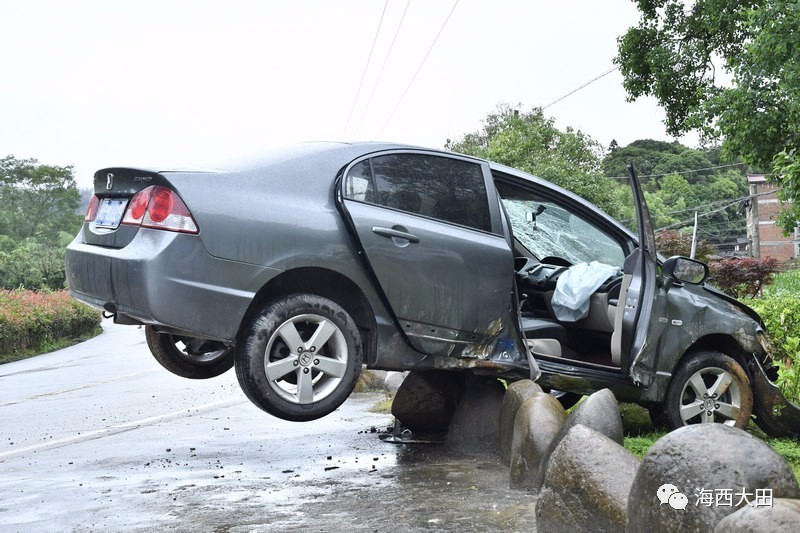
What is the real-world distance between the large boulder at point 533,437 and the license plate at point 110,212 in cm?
273

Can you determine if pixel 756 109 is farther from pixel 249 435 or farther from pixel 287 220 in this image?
pixel 287 220

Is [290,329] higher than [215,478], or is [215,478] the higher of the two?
[290,329]

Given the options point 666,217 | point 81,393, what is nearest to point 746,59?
point 81,393

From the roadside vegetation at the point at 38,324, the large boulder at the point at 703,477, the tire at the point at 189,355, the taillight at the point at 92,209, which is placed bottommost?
the roadside vegetation at the point at 38,324

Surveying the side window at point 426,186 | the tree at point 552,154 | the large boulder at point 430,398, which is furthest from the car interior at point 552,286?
the tree at point 552,154

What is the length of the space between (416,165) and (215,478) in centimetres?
247

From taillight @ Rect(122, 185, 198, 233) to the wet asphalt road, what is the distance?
158 cm

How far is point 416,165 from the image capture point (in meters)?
5.79

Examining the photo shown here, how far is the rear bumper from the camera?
477cm

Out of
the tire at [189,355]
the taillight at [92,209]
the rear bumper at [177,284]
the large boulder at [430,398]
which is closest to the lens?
the rear bumper at [177,284]

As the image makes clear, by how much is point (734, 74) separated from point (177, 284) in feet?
52.8

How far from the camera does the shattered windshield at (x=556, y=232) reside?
260 inches

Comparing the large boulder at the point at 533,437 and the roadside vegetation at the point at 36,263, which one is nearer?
the large boulder at the point at 533,437

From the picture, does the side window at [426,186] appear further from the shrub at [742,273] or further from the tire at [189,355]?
the shrub at [742,273]
